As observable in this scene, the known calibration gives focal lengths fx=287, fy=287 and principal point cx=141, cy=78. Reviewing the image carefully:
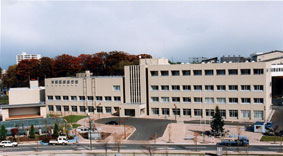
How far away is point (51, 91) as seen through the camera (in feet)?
269

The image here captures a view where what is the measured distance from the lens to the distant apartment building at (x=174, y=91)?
204 feet

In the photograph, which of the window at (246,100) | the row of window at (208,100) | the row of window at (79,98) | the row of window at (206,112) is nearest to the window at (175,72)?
the row of window at (208,100)

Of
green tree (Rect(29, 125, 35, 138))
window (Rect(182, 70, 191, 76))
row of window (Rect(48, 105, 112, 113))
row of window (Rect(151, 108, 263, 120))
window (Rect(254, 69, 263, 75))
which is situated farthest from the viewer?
row of window (Rect(48, 105, 112, 113))

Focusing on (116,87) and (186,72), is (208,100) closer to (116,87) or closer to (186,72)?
(186,72)

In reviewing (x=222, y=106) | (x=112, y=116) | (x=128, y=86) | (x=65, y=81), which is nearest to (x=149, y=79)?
(x=128, y=86)

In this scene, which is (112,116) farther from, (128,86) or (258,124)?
(258,124)

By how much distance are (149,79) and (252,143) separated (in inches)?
1249

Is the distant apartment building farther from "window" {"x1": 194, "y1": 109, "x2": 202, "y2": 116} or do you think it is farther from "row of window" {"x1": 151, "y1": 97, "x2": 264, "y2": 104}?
"window" {"x1": 194, "y1": 109, "x2": 202, "y2": 116}

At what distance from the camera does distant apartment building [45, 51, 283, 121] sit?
62.1m

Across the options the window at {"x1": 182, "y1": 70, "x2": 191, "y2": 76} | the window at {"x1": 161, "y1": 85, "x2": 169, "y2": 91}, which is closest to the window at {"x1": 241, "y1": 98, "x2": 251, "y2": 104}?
the window at {"x1": 182, "y1": 70, "x2": 191, "y2": 76}

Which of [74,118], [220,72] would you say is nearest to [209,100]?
[220,72]

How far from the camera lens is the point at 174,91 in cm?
6881

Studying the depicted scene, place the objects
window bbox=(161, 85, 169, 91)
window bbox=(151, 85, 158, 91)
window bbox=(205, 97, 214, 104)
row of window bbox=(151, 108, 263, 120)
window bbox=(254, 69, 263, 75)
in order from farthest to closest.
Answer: window bbox=(151, 85, 158, 91) < window bbox=(161, 85, 169, 91) < window bbox=(205, 97, 214, 104) < row of window bbox=(151, 108, 263, 120) < window bbox=(254, 69, 263, 75)

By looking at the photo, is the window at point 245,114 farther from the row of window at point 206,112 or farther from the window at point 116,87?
the window at point 116,87
